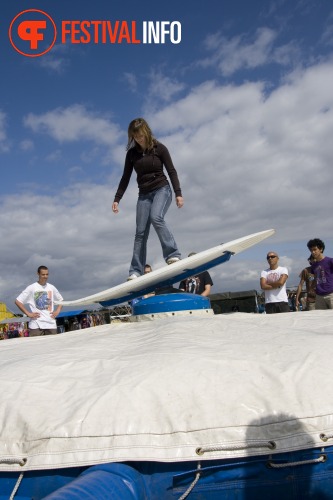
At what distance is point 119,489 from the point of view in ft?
3.87

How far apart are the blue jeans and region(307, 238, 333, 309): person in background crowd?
192cm

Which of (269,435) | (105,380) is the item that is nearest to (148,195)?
(105,380)

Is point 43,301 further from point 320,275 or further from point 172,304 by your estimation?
point 320,275

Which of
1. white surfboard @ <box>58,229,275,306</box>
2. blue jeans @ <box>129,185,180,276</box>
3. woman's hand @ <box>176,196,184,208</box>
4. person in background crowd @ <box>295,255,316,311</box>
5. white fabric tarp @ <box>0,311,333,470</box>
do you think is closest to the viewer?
white fabric tarp @ <box>0,311,333,470</box>

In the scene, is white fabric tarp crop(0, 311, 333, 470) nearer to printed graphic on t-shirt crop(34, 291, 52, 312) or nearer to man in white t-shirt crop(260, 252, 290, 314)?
man in white t-shirt crop(260, 252, 290, 314)

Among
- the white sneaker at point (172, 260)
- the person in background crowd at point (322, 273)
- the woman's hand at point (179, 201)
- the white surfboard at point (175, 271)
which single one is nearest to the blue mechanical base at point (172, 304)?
the white surfboard at point (175, 271)

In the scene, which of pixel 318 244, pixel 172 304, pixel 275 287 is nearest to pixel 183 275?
pixel 172 304

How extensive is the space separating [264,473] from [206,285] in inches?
137

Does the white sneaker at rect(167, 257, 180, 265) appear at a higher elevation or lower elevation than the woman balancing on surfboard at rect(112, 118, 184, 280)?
lower

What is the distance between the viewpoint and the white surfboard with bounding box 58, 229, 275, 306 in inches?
132

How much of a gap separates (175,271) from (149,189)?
3.05 ft

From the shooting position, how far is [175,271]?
136 inches

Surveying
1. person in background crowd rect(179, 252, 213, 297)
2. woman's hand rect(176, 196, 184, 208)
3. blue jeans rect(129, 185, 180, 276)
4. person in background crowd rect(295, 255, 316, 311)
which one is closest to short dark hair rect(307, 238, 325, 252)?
person in background crowd rect(295, 255, 316, 311)

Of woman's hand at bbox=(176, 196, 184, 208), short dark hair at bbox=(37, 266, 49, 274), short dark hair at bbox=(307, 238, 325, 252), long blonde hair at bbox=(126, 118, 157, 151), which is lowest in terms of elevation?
short dark hair at bbox=(37, 266, 49, 274)
